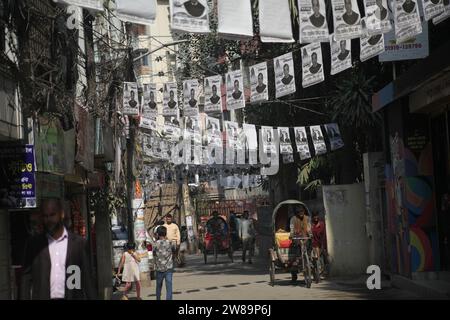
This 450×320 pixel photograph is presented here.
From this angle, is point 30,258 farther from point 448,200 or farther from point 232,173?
point 232,173

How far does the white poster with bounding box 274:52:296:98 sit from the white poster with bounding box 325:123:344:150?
5.33 metres

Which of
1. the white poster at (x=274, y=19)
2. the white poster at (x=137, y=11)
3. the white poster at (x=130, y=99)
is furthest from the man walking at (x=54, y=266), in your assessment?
→ the white poster at (x=130, y=99)

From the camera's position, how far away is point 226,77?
771 inches

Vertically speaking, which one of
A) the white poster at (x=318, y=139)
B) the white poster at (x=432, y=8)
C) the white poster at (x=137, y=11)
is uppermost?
the white poster at (x=432, y=8)

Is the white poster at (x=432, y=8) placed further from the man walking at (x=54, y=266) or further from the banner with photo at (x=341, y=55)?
the man walking at (x=54, y=266)

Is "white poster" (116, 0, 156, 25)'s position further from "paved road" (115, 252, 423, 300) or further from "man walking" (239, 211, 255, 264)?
"man walking" (239, 211, 255, 264)

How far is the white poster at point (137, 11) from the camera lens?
34.0ft

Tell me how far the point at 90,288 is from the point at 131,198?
14779 millimetres

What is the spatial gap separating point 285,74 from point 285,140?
22.5 feet

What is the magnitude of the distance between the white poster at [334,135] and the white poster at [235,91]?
463 cm

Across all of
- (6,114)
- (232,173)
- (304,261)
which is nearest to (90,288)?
(6,114)

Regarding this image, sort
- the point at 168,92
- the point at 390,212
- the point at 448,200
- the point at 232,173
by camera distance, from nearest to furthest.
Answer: the point at 448,200 → the point at 390,212 → the point at 168,92 → the point at 232,173

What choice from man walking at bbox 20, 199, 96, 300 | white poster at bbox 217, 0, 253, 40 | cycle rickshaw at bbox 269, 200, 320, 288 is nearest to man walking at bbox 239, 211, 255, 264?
cycle rickshaw at bbox 269, 200, 320, 288

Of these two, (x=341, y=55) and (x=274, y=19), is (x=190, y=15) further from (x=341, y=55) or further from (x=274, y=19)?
(x=341, y=55)
